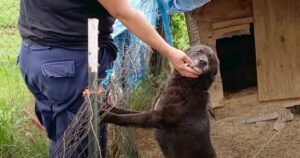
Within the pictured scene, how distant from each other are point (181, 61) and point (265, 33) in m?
2.64

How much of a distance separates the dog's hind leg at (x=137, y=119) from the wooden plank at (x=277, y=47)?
2.29 metres

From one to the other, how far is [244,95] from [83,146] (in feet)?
10.6

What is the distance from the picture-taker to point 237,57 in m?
6.69

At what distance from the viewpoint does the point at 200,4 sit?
16.0 ft

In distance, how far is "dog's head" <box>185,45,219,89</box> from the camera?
3521mm

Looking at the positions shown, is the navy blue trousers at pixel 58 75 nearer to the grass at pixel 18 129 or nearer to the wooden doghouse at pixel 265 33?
the grass at pixel 18 129

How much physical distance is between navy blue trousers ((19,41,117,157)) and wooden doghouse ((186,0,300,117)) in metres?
2.53

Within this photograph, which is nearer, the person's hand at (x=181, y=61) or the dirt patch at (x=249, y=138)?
the person's hand at (x=181, y=61)

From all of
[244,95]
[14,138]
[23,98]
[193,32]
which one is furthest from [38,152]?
[244,95]

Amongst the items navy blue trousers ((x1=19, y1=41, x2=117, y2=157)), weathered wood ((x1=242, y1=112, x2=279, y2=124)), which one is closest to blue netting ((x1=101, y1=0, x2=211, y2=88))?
navy blue trousers ((x1=19, y1=41, x2=117, y2=157))

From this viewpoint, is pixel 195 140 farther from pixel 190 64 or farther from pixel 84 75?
pixel 84 75

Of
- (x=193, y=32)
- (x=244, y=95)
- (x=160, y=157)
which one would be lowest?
(x=160, y=157)

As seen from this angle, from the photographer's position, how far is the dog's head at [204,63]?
3521 mm

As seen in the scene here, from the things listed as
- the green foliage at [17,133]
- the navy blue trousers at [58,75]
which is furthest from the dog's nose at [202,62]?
the green foliage at [17,133]
